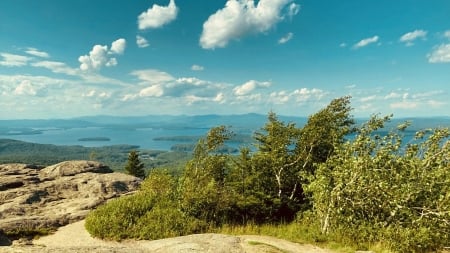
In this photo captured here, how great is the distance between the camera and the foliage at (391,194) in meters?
18.9

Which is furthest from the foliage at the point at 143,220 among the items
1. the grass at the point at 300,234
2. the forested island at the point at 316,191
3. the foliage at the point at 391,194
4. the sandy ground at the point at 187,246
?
the foliage at the point at 391,194

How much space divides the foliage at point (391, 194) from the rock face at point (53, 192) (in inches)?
810

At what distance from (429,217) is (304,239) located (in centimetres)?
756

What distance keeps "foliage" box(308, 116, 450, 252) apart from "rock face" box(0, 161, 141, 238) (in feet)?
67.5

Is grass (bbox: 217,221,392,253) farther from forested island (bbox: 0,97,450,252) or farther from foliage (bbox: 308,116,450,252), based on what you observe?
foliage (bbox: 308,116,450,252)

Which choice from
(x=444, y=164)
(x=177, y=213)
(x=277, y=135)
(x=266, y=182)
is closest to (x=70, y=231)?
(x=177, y=213)

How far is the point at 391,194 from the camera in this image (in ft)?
63.8

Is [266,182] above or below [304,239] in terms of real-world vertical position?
above

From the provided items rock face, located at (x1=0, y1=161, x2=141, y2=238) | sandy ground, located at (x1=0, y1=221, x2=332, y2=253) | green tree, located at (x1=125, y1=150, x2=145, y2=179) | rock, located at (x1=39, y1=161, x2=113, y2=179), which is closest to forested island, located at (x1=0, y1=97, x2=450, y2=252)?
sandy ground, located at (x1=0, y1=221, x2=332, y2=253)

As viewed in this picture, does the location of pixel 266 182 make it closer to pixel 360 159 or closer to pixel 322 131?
pixel 322 131

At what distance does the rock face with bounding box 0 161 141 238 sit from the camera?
82.6 feet

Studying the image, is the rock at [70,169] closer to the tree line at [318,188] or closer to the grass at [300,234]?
the tree line at [318,188]

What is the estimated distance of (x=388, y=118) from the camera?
24.3 meters

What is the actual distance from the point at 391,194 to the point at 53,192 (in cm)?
3116
